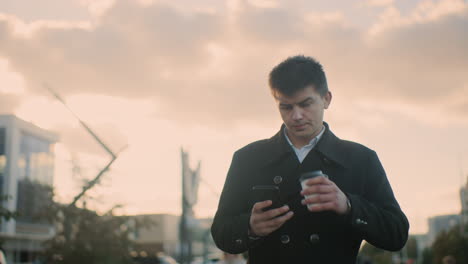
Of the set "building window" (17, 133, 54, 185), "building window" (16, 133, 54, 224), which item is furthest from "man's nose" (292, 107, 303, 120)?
"building window" (17, 133, 54, 185)

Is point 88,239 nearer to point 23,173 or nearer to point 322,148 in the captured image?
point 322,148

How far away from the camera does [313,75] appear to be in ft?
11.4

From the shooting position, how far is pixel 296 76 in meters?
3.44

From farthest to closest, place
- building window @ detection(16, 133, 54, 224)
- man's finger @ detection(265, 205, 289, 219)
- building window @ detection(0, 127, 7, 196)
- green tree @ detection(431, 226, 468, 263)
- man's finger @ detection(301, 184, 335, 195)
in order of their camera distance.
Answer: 1. green tree @ detection(431, 226, 468, 263)
2. building window @ detection(16, 133, 54, 224)
3. building window @ detection(0, 127, 7, 196)
4. man's finger @ detection(265, 205, 289, 219)
5. man's finger @ detection(301, 184, 335, 195)

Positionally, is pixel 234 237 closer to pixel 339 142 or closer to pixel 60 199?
pixel 339 142

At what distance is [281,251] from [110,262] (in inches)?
663

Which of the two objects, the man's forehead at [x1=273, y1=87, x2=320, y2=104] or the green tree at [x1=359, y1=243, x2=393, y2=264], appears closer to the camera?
the man's forehead at [x1=273, y1=87, x2=320, y2=104]

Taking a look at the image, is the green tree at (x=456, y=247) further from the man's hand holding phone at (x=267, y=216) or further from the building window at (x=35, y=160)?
the man's hand holding phone at (x=267, y=216)

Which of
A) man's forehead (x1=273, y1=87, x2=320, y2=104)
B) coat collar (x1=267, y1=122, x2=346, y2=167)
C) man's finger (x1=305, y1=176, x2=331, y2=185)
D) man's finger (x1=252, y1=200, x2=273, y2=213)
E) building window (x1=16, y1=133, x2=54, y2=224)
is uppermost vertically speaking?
building window (x1=16, y1=133, x2=54, y2=224)

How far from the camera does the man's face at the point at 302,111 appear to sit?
336 cm

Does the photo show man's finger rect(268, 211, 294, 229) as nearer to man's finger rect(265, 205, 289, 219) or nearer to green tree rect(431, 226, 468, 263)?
man's finger rect(265, 205, 289, 219)

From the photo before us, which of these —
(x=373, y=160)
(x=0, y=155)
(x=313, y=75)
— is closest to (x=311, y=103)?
(x=313, y=75)

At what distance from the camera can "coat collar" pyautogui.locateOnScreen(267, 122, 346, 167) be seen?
3.46 m

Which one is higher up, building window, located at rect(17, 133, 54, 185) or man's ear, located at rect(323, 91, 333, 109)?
building window, located at rect(17, 133, 54, 185)
